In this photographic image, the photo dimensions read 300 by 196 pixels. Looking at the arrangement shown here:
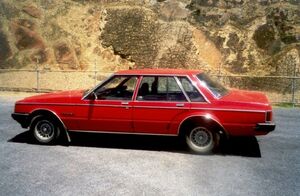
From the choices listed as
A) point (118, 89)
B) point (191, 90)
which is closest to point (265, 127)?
point (191, 90)

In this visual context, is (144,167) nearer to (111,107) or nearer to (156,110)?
(156,110)

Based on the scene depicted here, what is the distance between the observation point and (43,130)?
880 centimetres

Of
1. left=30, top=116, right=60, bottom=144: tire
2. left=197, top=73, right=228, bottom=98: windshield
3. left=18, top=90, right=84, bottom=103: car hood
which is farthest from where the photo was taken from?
left=30, top=116, right=60, bottom=144: tire

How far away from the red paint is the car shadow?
1.60 feet

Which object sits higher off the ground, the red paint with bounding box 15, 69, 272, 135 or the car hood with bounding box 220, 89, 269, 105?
the car hood with bounding box 220, 89, 269, 105

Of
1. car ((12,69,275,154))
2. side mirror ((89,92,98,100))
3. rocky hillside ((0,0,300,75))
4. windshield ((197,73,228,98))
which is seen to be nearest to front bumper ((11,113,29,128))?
car ((12,69,275,154))

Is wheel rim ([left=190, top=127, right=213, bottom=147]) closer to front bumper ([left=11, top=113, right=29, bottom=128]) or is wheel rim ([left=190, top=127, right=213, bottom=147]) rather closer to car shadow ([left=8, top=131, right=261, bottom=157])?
car shadow ([left=8, top=131, right=261, bottom=157])

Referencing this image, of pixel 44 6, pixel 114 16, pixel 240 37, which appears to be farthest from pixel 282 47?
pixel 44 6

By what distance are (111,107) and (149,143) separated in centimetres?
125

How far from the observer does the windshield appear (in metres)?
8.17

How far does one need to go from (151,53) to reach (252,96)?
46.5 feet

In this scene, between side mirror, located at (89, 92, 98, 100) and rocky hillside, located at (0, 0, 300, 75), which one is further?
rocky hillside, located at (0, 0, 300, 75)

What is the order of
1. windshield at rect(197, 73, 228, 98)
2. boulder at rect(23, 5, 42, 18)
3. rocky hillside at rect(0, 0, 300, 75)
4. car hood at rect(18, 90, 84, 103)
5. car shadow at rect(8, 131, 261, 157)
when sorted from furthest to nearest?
boulder at rect(23, 5, 42, 18), rocky hillside at rect(0, 0, 300, 75), car hood at rect(18, 90, 84, 103), car shadow at rect(8, 131, 261, 157), windshield at rect(197, 73, 228, 98)

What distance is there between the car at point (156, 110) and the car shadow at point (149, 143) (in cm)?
40
